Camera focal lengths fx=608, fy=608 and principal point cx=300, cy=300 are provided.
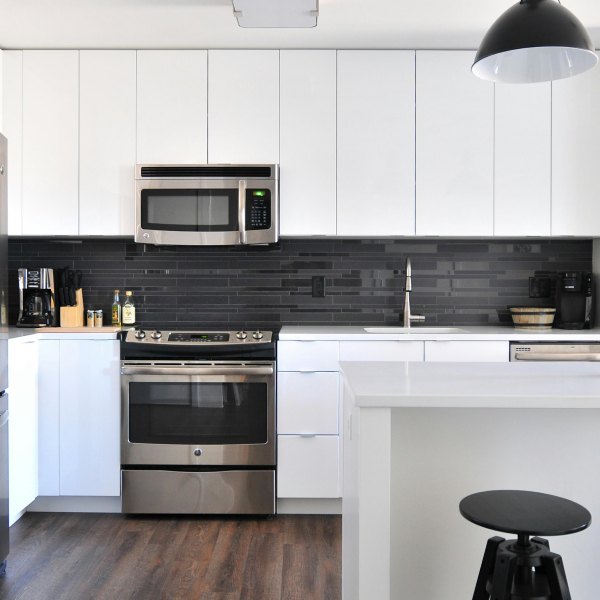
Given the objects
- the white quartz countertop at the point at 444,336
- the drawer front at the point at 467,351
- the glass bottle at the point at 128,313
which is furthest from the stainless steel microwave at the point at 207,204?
the drawer front at the point at 467,351

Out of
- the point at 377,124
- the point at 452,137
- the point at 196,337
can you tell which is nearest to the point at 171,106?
the point at 377,124

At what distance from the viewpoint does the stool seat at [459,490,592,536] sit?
4.19 ft

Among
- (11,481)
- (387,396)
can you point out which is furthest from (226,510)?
(387,396)

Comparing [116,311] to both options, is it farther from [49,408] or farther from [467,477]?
[467,477]

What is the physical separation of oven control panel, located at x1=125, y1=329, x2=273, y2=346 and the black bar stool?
6.09ft

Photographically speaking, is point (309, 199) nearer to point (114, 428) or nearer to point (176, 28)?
point (176, 28)

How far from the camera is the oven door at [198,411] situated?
10.1 ft

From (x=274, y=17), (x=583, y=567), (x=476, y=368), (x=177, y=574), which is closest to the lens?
(x=583, y=567)

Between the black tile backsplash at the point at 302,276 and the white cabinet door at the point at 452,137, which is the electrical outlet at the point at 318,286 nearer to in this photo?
the black tile backsplash at the point at 302,276

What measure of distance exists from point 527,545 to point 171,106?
2795 mm

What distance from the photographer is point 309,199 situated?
3.31m

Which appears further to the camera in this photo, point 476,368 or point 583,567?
point 476,368

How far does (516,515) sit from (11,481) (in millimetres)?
2397

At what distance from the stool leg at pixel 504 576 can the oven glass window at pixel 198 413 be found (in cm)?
187
